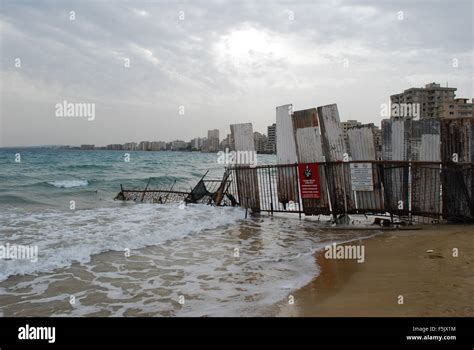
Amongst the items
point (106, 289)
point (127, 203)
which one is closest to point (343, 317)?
point (106, 289)

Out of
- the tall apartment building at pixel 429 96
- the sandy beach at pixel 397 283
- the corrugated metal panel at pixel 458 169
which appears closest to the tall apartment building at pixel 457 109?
the tall apartment building at pixel 429 96

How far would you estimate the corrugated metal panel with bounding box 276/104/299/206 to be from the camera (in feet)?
50.8

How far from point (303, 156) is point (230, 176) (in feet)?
12.7

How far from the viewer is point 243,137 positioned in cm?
1677

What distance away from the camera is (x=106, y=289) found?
776cm

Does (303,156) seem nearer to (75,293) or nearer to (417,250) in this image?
(417,250)

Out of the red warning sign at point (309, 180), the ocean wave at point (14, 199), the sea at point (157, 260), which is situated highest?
the red warning sign at point (309, 180)

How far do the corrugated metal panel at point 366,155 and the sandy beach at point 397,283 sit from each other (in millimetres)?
2974

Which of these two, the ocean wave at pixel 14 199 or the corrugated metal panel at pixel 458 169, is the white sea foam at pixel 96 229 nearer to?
the ocean wave at pixel 14 199

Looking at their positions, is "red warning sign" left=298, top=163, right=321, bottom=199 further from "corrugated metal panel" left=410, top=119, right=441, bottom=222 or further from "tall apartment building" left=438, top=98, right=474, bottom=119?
"tall apartment building" left=438, top=98, right=474, bottom=119

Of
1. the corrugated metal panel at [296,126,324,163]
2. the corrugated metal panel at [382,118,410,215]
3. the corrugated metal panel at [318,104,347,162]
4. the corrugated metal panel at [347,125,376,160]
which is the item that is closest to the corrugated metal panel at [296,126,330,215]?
the corrugated metal panel at [296,126,324,163]

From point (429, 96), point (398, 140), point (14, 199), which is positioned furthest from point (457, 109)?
point (14, 199)

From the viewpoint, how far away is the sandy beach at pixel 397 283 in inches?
237

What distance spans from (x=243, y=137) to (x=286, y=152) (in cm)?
217
